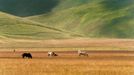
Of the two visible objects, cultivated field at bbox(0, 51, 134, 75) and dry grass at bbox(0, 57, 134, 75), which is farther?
cultivated field at bbox(0, 51, 134, 75)

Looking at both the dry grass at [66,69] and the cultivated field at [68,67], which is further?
the cultivated field at [68,67]

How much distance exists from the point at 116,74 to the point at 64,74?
489 cm

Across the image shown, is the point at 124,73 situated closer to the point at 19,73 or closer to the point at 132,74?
the point at 132,74

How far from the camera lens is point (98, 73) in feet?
142

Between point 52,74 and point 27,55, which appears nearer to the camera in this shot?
point 52,74

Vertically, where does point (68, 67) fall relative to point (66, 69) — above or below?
above

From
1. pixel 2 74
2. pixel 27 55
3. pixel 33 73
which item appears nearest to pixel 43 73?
pixel 33 73

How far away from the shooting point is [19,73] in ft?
144

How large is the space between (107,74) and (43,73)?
6.05 metres

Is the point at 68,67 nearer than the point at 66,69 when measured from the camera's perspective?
No

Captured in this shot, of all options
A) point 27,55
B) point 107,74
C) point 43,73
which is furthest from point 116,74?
point 27,55

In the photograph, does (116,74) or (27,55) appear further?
(27,55)

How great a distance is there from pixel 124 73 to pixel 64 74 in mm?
5777

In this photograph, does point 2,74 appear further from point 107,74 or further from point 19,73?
point 107,74
